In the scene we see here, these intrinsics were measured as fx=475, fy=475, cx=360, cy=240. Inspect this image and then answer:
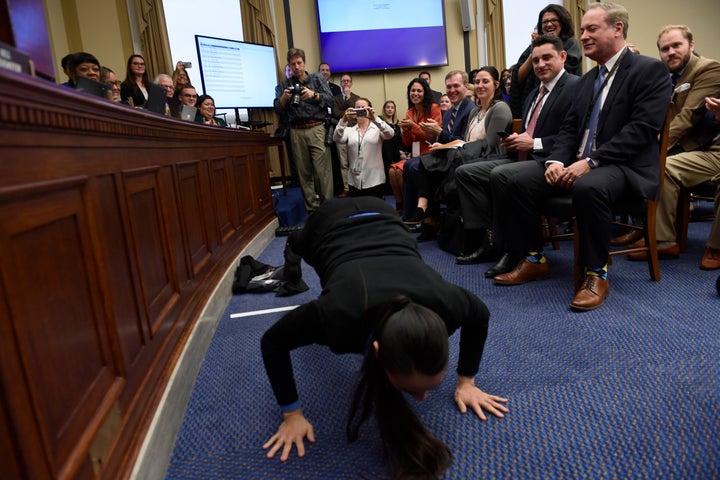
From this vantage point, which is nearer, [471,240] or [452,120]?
[471,240]

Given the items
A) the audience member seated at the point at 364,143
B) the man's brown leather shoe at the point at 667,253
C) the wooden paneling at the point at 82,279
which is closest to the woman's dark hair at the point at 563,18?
the man's brown leather shoe at the point at 667,253

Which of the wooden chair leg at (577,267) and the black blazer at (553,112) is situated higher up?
the black blazer at (553,112)

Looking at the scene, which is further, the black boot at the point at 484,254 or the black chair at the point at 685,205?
the black boot at the point at 484,254

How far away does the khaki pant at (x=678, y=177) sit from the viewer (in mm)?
2232

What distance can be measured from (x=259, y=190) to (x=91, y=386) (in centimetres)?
263

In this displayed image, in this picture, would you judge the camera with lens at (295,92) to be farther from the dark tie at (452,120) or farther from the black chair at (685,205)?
the black chair at (685,205)

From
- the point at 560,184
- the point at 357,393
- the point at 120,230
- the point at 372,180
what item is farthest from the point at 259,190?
the point at 357,393

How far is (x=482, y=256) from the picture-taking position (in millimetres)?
2529

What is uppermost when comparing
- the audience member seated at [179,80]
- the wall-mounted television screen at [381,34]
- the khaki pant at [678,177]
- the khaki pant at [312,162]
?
the wall-mounted television screen at [381,34]

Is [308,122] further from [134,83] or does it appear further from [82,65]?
[82,65]

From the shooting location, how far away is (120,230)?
3.59 feet

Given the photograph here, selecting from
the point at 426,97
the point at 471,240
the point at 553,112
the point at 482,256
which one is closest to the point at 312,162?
the point at 426,97

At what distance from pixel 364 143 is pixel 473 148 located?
1.31 meters

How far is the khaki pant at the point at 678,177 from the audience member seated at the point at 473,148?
2.69 feet
